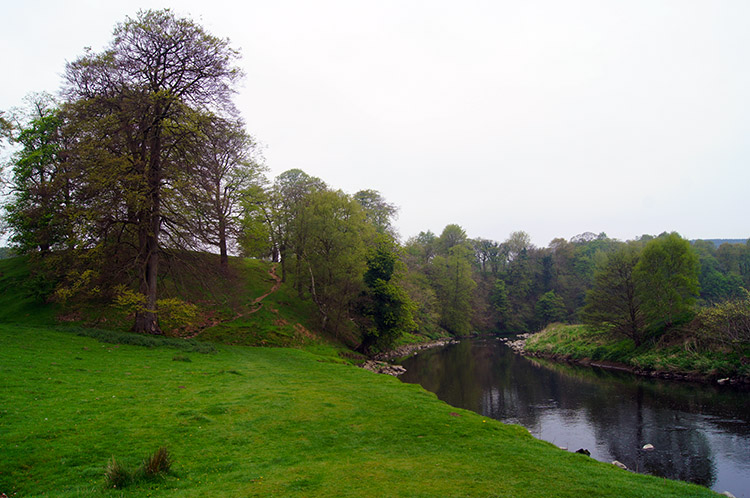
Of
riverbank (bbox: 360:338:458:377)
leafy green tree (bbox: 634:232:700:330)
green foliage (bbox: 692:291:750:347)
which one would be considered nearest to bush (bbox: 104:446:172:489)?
riverbank (bbox: 360:338:458:377)

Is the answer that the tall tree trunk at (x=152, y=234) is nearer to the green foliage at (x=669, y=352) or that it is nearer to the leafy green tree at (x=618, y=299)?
the green foliage at (x=669, y=352)

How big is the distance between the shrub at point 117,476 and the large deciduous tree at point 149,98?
59.9 feet

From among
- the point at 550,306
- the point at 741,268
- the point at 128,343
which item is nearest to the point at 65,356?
the point at 128,343

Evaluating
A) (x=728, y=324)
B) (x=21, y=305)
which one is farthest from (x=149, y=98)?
(x=728, y=324)

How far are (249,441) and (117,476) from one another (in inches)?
141

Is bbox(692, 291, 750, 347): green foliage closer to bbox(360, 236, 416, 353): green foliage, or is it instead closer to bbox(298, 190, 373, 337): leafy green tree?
bbox(360, 236, 416, 353): green foliage

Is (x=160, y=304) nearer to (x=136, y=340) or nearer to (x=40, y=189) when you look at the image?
(x=136, y=340)

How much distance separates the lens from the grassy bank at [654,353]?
28812 mm

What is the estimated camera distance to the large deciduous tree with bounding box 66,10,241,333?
2295 centimetres

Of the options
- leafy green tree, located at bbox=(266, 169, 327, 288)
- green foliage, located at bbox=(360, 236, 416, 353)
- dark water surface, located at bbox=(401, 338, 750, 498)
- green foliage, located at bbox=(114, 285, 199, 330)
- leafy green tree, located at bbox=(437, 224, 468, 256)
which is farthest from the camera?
leafy green tree, located at bbox=(437, 224, 468, 256)

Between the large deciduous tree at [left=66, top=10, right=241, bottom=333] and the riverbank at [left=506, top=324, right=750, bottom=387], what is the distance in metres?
39.5

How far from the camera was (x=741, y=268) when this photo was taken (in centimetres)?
7994

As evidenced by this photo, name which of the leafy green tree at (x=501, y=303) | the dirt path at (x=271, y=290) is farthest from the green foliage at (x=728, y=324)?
the leafy green tree at (x=501, y=303)

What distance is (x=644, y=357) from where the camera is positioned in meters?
35.7
